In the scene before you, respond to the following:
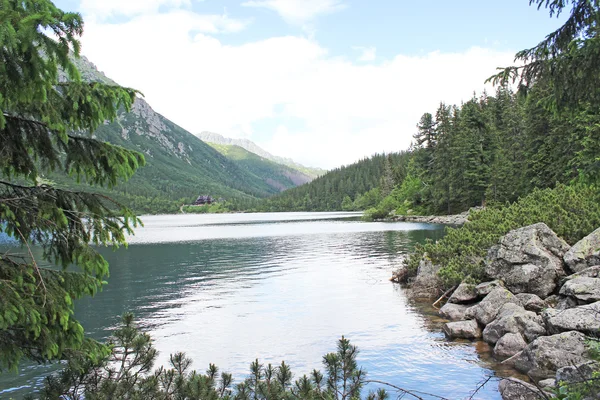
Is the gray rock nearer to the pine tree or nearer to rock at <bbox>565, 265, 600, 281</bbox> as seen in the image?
rock at <bbox>565, 265, 600, 281</bbox>

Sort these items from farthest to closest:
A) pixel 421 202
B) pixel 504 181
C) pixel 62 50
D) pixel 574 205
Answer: pixel 421 202, pixel 504 181, pixel 574 205, pixel 62 50

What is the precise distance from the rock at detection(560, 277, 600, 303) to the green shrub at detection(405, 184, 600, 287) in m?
5.90

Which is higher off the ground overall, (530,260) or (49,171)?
(49,171)

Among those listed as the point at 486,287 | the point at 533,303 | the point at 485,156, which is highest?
the point at 485,156

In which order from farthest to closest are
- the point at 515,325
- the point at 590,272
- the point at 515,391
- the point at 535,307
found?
the point at 535,307, the point at 590,272, the point at 515,325, the point at 515,391

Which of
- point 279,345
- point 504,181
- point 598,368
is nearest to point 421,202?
point 504,181

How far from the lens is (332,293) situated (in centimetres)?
2625

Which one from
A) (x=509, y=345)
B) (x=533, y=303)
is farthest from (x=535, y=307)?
(x=509, y=345)

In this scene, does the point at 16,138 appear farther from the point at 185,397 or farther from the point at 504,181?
the point at 504,181

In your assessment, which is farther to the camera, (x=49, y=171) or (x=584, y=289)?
(x=584, y=289)

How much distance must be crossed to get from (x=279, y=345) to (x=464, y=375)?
7098mm

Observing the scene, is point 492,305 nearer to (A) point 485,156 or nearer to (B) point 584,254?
(B) point 584,254

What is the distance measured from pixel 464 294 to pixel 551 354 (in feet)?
26.4

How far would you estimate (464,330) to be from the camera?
53.9 ft
